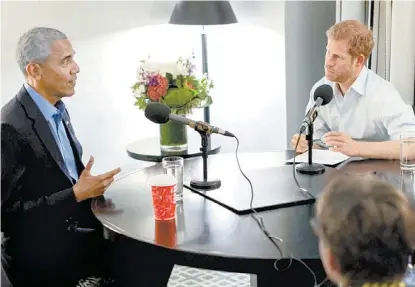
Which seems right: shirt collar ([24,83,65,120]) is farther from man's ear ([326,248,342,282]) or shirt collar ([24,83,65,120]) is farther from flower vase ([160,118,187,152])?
man's ear ([326,248,342,282])

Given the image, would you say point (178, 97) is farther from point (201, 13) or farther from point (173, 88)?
point (201, 13)

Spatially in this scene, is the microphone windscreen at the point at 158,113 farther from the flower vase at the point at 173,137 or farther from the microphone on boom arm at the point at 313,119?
the flower vase at the point at 173,137

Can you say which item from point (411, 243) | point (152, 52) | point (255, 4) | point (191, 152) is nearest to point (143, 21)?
point (152, 52)

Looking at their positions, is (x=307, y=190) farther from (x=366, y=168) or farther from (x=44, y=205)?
(x=44, y=205)

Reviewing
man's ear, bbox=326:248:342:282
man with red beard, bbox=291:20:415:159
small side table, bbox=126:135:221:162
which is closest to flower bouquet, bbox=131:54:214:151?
small side table, bbox=126:135:221:162

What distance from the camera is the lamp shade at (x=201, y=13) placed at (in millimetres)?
3162

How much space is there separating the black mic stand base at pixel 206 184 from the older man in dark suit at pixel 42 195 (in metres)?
0.27

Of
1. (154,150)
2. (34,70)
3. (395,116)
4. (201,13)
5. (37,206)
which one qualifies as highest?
(201,13)

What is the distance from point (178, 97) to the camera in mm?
2674

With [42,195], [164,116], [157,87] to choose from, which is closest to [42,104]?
[42,195]

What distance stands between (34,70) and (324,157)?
110 cm

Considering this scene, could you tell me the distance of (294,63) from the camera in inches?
147

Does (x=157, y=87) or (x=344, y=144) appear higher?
(x=157, y=87)

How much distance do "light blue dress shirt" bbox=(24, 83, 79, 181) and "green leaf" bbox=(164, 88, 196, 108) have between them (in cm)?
60
